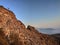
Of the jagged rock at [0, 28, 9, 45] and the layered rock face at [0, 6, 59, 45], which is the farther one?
the layered rock face at [0, 6, 59, 45]

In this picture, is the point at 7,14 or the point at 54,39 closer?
the point at 7,14

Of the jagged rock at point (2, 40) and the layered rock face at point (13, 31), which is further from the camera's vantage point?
the layered rock face at point (13, 31)

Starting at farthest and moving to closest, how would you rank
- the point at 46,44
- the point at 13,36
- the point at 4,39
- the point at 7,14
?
the point at 46,44
the point at 7,14
the point at 13,36
the point at 4,39

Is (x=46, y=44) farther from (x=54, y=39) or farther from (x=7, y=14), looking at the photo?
(x=7, y=14)

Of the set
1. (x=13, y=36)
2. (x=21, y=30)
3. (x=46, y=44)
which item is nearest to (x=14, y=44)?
(x=13, y=36)

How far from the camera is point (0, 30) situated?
27.8 meters

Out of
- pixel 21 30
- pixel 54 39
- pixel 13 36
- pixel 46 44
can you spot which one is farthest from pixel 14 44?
pixel 54 39

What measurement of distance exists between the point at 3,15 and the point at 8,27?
1804 millimetres

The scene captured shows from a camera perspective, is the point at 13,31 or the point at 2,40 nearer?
the point at 2,40

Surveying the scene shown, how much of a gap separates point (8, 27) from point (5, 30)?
1021 millimetres

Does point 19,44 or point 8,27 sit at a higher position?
point 8,27

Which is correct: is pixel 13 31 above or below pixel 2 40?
above

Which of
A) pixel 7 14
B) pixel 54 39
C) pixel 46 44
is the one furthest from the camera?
pixel 54 39

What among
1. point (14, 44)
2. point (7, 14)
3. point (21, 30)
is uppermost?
point (7, 14)
